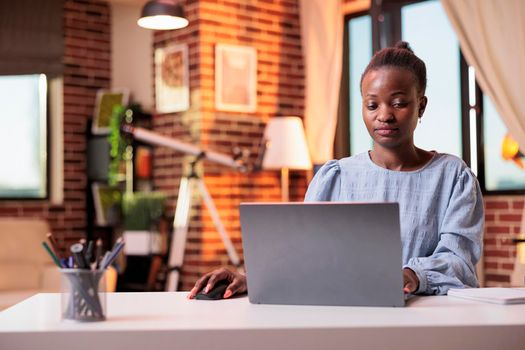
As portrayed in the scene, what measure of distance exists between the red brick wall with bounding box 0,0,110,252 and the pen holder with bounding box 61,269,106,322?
5668 mm

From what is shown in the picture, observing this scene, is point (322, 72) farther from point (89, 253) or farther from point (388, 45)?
point (89, 253)

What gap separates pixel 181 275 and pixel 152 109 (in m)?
1.45

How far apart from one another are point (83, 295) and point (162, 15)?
3.74 m

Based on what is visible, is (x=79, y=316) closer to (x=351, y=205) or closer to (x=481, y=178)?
(x=351, y=205)

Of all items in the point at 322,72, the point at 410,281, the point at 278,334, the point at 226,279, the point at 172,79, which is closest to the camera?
the point at 278,334

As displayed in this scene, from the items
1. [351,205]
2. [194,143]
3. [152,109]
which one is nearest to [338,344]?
[351,205]

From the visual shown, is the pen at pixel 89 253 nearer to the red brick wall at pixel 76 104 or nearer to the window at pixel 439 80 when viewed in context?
the window at pixel 439 80

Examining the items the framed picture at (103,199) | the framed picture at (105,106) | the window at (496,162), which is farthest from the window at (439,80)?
the framed picture at (103,199)

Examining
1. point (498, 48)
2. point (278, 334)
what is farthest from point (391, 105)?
point (498, 48)

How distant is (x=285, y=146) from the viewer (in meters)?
5.89

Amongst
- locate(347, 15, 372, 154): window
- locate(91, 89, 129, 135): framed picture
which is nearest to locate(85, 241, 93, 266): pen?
locate(347, 15, 372, 154): window

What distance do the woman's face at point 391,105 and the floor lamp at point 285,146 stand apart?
13.0 ft

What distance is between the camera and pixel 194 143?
19.8 feet

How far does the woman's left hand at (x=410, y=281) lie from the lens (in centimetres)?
167
